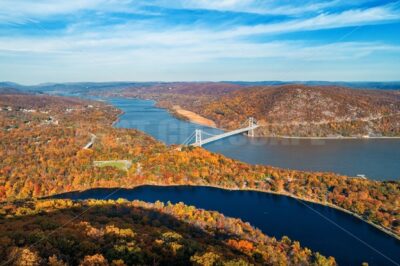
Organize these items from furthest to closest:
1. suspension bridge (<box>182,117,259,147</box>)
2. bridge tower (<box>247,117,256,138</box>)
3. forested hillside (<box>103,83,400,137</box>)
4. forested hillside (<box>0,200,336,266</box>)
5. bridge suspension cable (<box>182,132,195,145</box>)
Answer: bridge tower (<box>247,117,256,138</box>) < forested hillside (<box>103,83,400,137</box>) < bridge suspension cable (<box>182,132,195,145</box>) < suspension bridge (<box>182,117,259,147</box>) < forested hillside (<box>0,200,336,266</box>)

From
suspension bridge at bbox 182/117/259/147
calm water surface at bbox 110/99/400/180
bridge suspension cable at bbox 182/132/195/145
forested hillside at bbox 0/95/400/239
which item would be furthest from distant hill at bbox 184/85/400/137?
forested hillside at bbox 0/95/400/239

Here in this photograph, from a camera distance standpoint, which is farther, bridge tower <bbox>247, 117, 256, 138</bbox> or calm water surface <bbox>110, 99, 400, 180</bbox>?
bridge tower <bbox>247, 117, 256, 138</bbox>

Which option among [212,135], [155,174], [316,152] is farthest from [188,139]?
[155,174]

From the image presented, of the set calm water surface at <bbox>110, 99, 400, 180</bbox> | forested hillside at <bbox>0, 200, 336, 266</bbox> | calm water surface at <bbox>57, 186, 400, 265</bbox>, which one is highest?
forested hillside at <bbox>0, 200, 336, 266</bbox>

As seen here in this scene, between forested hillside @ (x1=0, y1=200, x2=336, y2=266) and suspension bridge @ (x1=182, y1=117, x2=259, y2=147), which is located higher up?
forested hillside @ (x1=0, y1=200, x2=336, y2=266)

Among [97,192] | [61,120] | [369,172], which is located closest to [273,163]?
[369,172]

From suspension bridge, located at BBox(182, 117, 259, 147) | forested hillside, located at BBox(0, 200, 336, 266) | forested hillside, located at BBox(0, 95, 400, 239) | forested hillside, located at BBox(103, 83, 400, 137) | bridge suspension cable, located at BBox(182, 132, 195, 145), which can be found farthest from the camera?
forested hillside, located at BBox(103, 83, 400, 137)

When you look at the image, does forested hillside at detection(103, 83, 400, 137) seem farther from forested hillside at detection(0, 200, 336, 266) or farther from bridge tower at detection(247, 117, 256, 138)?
forested hillside at detection(0, 200, 336, 266)
